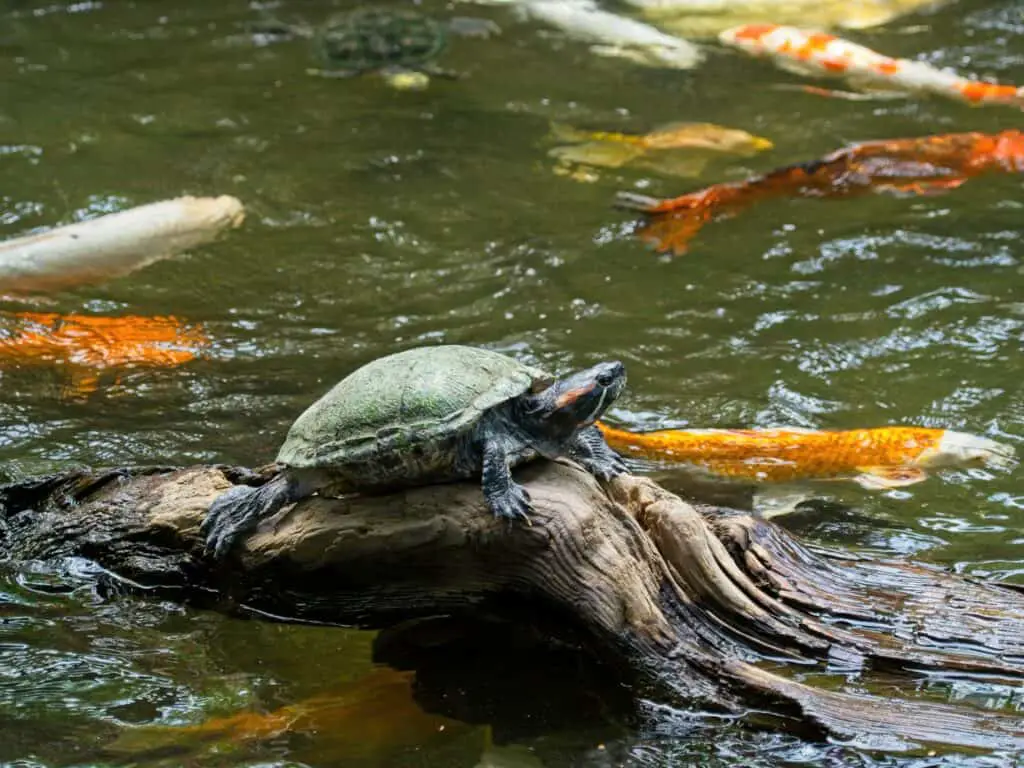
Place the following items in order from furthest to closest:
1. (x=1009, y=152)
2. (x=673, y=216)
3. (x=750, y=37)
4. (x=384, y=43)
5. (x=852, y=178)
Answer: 1. (x=384, y=43)
2. (x=750, y=37)
3. (x=1009, y=152)
4. (x=852, y=178)
5. (x=673, y=216)

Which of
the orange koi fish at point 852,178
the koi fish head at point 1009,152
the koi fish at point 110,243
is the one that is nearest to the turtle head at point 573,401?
the orange koi fish at point 852,178

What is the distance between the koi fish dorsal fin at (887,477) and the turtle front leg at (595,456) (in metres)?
1.89

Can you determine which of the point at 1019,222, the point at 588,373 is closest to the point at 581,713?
the point at 588,373

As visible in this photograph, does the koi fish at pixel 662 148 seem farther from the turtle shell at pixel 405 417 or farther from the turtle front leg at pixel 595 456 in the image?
the turtle shell at pixel 405 417

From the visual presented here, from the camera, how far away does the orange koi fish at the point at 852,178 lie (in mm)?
8602

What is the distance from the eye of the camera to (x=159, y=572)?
14.5 feet

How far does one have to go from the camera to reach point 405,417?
3.82 m

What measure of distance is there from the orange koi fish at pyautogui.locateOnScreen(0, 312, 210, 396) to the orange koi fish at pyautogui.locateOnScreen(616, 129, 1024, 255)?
3.38m

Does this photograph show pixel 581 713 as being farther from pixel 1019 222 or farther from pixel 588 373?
pixel 1019 222

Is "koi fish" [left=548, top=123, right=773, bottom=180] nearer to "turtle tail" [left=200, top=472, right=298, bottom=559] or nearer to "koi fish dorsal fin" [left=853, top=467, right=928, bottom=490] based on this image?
"koi fish dorsal fin" [left=853, top=467, right=928, bottom=490]

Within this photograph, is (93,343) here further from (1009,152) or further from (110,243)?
(1009,152)

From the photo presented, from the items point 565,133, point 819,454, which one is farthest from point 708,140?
point 819,454

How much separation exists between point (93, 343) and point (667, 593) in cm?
445

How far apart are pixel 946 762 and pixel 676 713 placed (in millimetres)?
816
